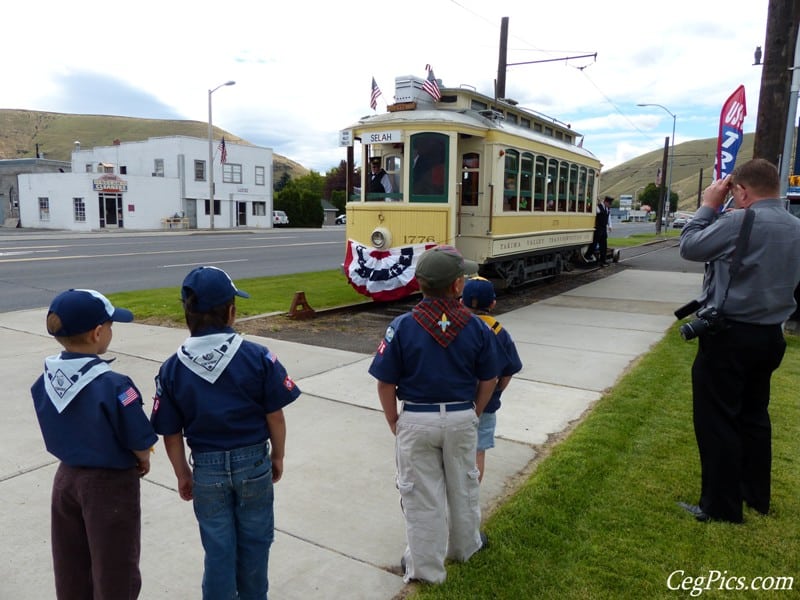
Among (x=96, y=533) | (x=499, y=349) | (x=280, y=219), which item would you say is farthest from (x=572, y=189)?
(x=280, y=219)

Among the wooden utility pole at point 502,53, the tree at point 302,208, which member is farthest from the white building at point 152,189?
the wooden utility pole at point 502,53

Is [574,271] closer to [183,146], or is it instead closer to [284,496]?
[284,496]

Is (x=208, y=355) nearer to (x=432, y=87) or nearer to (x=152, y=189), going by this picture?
(x=432, y=87)

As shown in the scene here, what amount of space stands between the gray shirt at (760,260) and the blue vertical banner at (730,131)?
16.9 feet

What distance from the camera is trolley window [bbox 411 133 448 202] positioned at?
1033cm

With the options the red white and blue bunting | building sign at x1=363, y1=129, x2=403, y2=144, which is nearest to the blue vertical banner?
the red white and blue bunting

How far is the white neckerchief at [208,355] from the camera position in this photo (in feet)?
7.77

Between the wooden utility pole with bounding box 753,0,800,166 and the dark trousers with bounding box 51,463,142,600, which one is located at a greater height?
the wooden utility pole with bounding box 753,0,800,166

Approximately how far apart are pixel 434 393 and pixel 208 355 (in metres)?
1.04

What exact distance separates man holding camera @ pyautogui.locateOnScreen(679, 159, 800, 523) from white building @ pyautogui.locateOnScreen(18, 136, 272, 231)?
43951mm

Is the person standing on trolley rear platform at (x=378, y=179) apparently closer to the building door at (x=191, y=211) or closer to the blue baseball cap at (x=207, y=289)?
the blue baseball cap at (x=207, y=289)

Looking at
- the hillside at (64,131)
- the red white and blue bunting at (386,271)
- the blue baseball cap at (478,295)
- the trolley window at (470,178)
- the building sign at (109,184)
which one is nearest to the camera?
the blue baseball cap at (478,295)

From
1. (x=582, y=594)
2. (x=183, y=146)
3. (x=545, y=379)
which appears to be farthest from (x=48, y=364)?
(x=183, y=146)

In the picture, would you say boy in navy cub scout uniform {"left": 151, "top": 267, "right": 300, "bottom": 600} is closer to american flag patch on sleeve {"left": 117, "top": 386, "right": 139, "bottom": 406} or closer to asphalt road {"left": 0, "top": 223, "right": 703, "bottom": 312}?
american flag patch on sleeve {"left": 117, "top": 386, "right": 139, "bottom": 406}
